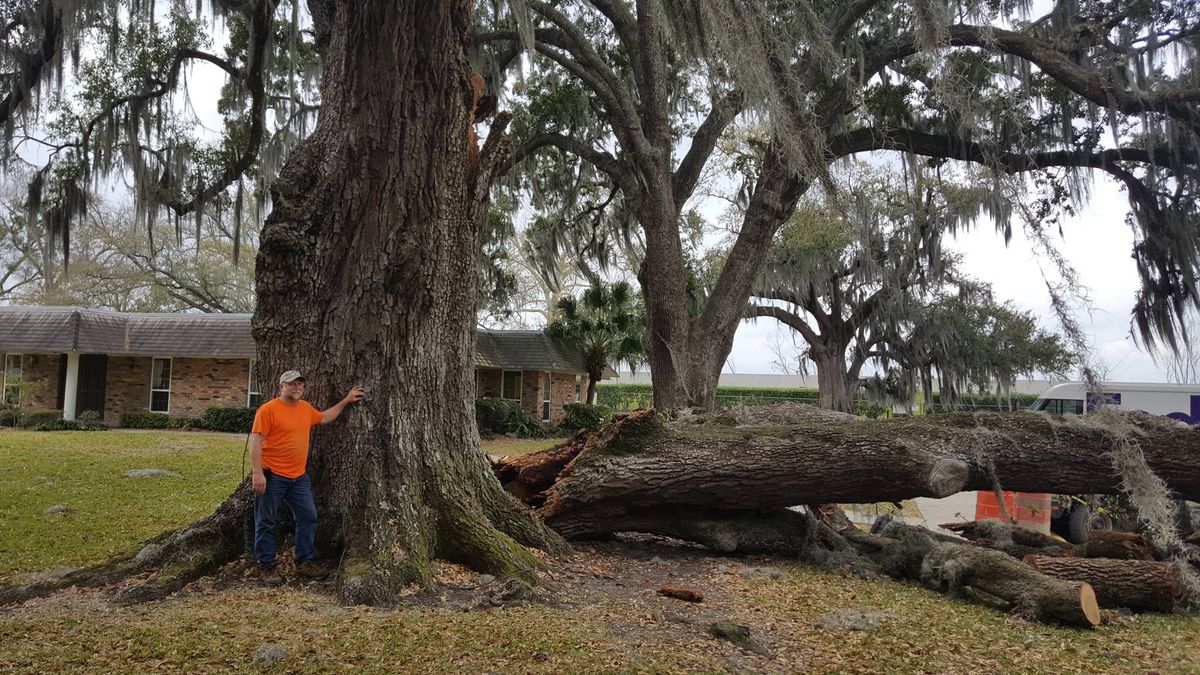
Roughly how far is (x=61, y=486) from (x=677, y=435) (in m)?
8.23

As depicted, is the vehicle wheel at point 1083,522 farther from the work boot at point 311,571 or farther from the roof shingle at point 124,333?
the roof shingle at point 124,333

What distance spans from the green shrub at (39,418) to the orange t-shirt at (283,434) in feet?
64.3

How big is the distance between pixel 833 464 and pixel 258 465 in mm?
4510

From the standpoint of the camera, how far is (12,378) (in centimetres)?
2203

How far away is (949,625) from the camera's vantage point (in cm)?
534

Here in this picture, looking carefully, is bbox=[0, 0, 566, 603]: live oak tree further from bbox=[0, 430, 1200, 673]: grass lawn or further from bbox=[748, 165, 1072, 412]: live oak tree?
bbox=[748, 165, 1072, 412]: live oak tree

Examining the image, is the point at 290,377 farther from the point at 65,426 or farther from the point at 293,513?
the point at 65,426

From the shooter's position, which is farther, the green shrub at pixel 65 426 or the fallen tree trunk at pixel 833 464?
the green shrub at pixel 65 426

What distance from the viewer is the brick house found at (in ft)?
74.2

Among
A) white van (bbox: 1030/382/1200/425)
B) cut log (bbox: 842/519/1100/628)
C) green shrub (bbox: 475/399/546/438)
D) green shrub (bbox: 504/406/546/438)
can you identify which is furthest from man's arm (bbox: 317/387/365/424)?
green shrub (bbox: 504/406/546/438)

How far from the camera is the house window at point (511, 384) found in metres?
27.1

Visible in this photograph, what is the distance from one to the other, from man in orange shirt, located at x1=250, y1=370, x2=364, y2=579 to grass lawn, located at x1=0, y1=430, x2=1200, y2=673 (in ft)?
1.11

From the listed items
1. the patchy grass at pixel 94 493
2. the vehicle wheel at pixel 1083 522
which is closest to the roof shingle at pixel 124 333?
the patchy grass at pixel 94 493

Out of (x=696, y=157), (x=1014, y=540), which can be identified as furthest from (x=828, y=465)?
(x=696, y=157)
